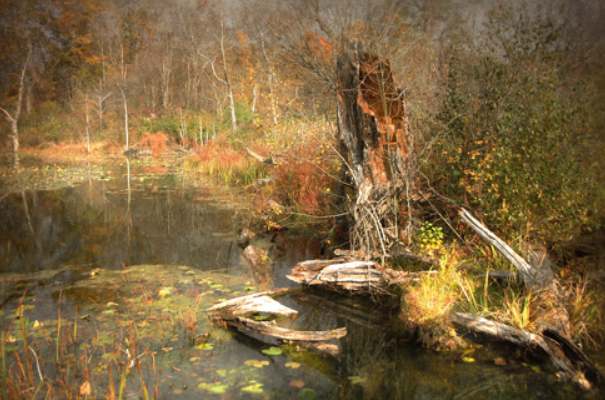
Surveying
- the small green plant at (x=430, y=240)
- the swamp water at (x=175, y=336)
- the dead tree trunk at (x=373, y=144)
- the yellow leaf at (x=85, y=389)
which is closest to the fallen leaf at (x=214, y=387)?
the swamp water at (x=175, y=336)

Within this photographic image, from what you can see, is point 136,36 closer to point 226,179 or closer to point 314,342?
point 226,179

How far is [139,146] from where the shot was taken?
2936 centimetres

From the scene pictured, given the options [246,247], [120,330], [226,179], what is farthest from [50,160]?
[120,330]

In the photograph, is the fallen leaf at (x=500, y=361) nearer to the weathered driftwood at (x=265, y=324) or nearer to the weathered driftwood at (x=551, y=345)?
the weathered driftwood at (x=551, y=345)

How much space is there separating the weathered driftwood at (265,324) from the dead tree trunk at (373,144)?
1.83 m

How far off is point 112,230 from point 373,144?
624 cm

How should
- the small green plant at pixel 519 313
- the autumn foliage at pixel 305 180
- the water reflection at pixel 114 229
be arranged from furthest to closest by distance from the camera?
the autumn foliage at pixel 305 180 < the water reflection at pixel 114 229 < the small green plant at pixel 519 313

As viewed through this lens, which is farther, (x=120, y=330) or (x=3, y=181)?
Result: (x=3, y=181)

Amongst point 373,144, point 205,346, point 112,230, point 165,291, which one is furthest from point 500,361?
point 112,230

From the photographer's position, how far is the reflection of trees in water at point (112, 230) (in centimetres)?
823

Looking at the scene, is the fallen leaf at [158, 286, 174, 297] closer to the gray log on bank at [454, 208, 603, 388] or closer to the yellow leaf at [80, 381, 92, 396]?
the yellow leaf at [80, 381, 92, 396]

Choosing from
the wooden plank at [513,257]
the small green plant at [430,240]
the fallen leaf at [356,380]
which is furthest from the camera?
the small green plant at [430,240]

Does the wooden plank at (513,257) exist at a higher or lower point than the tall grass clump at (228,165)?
lower

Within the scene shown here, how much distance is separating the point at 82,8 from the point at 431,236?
3843 cm
